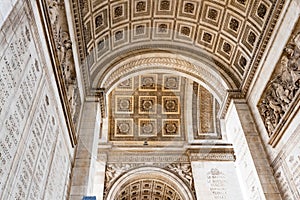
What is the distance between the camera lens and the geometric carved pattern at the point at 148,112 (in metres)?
13.6

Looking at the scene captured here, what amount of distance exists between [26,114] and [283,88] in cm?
548

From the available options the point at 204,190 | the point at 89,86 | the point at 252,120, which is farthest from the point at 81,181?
the point at 204,190

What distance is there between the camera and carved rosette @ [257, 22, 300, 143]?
5.99 meters

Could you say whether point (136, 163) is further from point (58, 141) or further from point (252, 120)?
point (58, 141)

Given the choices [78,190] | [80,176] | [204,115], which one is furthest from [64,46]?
[204,115]

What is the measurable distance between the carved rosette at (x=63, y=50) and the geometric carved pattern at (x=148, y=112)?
20.2ft

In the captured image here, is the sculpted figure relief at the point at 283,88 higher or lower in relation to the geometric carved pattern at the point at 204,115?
lower

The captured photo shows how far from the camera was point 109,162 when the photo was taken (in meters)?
13.2

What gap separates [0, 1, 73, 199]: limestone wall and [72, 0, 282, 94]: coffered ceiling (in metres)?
2.96

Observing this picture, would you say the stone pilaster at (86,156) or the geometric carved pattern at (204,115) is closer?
the stone pilaster at (86,156)

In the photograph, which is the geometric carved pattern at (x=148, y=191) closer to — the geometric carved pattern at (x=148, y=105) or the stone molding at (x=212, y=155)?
the stone molding at (x=212, y=155)

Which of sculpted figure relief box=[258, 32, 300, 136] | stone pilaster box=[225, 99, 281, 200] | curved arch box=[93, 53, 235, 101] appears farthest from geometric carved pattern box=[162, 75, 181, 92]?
sculpted figure relief box=[258, 32, 300, 136]

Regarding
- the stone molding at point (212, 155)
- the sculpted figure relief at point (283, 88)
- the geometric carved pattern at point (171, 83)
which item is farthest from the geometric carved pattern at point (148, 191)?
the sculpted figure relief at point (283, 88)

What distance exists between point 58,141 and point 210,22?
6.32 metres
